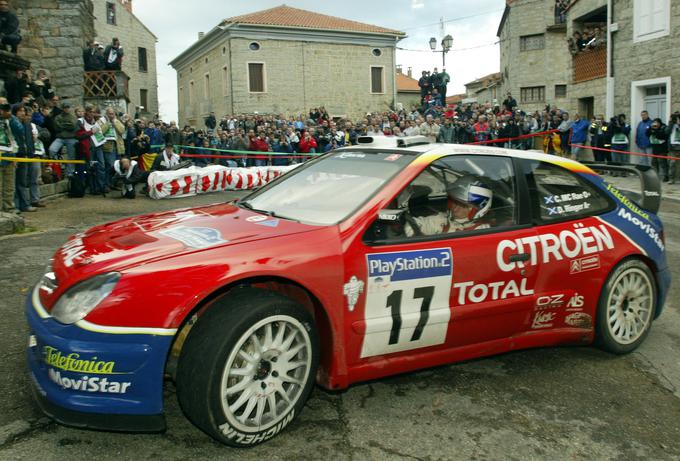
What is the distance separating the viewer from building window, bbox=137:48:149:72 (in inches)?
2167

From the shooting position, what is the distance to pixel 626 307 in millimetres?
4355

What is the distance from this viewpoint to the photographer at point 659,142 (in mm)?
16625

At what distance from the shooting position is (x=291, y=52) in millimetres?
42469

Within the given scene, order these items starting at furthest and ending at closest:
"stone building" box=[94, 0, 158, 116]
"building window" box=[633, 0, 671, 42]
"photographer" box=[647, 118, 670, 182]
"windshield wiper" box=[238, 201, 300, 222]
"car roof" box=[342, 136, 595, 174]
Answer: "stone building" box=[94, 0, 158, 116]
"building window" box=[633, 0, 671, 42]
"photographer" box=[647, 118, 670, 182]
"car roof" box=[342, 136, 595, 174]
"windshield wiper" box=[238, 201, 300, 222]

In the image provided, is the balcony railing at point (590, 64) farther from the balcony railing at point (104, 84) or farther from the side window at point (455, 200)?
the side window at point (455, 200)

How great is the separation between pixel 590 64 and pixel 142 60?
42.6 m

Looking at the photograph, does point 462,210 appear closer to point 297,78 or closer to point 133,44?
point 297,78

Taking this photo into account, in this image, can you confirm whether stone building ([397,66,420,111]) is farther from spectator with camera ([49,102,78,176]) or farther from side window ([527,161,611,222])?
side window ([527,161,611,222])

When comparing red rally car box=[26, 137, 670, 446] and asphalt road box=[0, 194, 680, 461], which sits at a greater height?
red rally car box=[26, 137, 670, 446]

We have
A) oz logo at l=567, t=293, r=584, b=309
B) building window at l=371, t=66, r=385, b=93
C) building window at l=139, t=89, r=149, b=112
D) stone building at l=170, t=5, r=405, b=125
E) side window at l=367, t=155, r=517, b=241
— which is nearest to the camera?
side window at l=367, t=155, r=517, b=241

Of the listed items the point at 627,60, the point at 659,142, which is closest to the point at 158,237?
the point at 659,142

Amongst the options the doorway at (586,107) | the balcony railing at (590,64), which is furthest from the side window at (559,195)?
the doorway at (586,107)

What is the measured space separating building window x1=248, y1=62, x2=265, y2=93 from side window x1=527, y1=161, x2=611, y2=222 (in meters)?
38.8

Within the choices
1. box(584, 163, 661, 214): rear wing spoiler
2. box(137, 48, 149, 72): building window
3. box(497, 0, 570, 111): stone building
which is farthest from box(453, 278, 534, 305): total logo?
box(137, 48, 149, 72): building window
